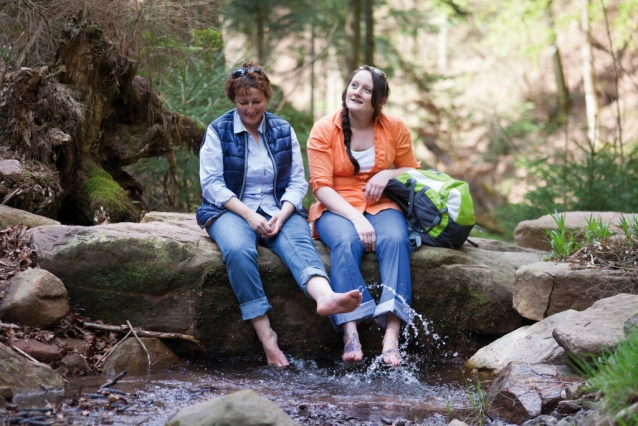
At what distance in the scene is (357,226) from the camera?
4543 millimetres

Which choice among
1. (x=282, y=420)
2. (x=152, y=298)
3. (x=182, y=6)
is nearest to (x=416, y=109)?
(x=182, y=6)

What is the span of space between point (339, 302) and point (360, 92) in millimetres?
1699

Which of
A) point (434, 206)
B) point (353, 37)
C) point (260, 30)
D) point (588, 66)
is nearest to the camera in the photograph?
point (434, 206)

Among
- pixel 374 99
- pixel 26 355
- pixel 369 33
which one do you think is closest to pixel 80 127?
pixel 26 355

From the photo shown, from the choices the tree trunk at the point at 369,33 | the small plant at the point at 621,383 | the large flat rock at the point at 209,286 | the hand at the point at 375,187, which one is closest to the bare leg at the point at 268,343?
the large flat rock at the point at 209,286

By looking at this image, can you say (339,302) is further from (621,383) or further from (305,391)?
(621,383)

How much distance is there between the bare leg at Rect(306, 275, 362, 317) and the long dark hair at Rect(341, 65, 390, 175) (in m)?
1.20

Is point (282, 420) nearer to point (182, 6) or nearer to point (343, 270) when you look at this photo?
point (343, 270)

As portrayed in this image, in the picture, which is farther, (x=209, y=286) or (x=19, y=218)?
(x=19, y=218)

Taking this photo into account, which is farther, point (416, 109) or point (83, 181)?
point (416, 109)

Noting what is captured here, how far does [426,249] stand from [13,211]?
308 centimetres

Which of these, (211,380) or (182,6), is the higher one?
(182,6)

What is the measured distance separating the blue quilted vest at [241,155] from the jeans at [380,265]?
364 mm

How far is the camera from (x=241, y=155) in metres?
4.51
